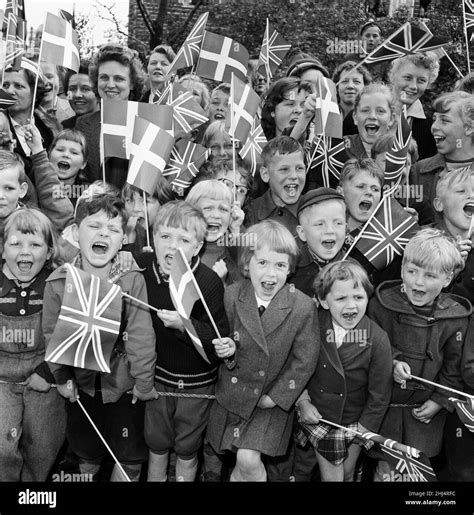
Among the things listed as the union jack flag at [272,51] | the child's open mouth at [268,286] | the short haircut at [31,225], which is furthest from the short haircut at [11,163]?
the union jack flag at [272,51]

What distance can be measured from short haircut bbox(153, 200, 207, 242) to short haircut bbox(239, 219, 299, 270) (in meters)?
0.28

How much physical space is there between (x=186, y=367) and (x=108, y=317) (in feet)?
1.90

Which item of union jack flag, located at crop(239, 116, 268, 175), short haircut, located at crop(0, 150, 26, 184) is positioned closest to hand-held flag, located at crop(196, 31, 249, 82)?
union jack flag, located at crop(239, 116, 268, 175)

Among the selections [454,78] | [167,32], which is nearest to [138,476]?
[454,78]

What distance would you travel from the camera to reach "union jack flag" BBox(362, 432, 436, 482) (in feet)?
16.0

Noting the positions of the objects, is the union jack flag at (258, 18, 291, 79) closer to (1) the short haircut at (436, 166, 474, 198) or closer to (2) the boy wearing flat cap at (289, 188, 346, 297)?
(1) the short haircut at (436, 166, 474, 198)

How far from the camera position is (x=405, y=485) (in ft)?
16.0

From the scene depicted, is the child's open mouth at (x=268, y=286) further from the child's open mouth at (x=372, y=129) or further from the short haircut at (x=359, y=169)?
the child's open mouth at (x=372, y=129)

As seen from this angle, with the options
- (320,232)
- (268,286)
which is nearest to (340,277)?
(268,286)

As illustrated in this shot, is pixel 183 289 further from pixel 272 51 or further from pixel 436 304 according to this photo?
pixel 272 51

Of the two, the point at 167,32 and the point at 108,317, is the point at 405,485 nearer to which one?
the point at 108,317

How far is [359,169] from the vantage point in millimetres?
6199

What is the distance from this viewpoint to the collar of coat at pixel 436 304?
5.25 metres

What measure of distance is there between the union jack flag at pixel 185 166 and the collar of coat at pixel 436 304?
Answer: 177 centimetres
